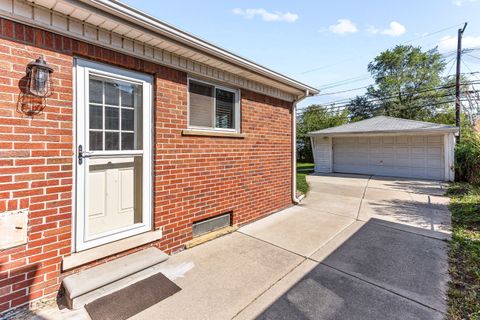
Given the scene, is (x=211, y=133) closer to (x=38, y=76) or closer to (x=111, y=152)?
(x=111, y=152)

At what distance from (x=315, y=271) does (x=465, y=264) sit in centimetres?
201

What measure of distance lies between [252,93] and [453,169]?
411 inches

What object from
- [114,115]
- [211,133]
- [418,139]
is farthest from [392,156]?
[114,115]

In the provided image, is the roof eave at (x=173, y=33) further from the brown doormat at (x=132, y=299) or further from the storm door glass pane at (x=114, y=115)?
the brown doormat at (x=132, y=299)

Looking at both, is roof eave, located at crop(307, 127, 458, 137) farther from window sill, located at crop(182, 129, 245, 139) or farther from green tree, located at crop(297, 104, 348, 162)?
green tree, located at crop(297, 104, 348, 162)

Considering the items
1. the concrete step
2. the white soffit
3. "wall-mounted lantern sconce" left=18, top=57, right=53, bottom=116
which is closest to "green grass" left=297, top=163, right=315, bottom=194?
the white soffit

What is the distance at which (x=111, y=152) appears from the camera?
273 cm

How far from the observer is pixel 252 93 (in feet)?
14.8

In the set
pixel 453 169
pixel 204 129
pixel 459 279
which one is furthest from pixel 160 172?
pixel 453 169

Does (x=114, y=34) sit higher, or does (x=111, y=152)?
(x=114, y=34)

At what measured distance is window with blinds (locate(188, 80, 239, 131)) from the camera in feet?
11.8

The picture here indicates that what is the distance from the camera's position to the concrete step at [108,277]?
214 centimetres

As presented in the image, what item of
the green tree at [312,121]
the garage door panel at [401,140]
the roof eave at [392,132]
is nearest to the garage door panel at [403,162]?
the garage door panel at [401,140]

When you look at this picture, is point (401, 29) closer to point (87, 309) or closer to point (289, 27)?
point (289, 27)
